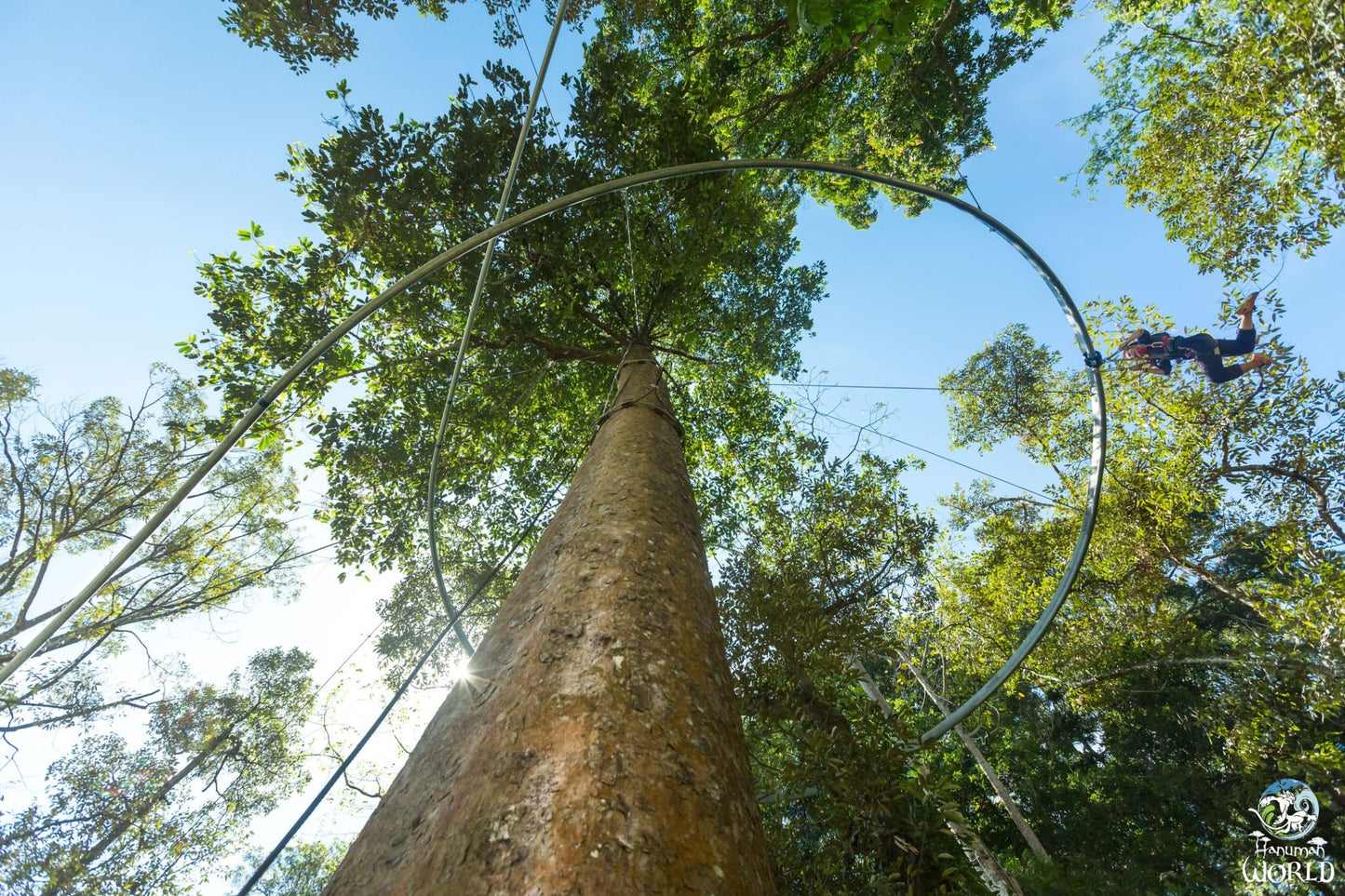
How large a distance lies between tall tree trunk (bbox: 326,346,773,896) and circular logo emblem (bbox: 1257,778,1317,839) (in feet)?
40.6

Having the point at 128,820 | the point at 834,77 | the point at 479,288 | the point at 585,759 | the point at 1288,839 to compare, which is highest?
the point at 834,77

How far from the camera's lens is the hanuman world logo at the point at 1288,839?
8.01 meters

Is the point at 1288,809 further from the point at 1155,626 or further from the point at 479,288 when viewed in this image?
the point at 479,288

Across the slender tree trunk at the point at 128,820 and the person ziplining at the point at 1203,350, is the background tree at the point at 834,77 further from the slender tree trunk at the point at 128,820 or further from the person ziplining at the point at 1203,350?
the slender tree trunk at the point at 128,820

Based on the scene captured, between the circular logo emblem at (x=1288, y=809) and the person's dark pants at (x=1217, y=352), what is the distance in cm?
653

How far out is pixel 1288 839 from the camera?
333 inches

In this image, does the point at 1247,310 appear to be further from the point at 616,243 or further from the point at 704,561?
the point at 704,561

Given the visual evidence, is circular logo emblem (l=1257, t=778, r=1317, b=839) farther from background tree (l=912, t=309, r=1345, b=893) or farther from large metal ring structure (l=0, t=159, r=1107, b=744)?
large metal ring structure (l=0, t=159, r=1107, b=744)

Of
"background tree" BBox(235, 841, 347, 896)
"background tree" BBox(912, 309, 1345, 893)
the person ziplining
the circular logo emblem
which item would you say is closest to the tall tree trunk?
"background tree" BBox(912, 309, 1345, 893)

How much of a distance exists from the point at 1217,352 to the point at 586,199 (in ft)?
27.9

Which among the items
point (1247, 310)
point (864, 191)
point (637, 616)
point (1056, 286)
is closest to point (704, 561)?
point (637, 616)

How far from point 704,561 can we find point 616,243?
4.61m

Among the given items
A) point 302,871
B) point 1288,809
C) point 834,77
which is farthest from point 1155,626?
point 302,871

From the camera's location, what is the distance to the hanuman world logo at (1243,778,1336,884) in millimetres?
8008
